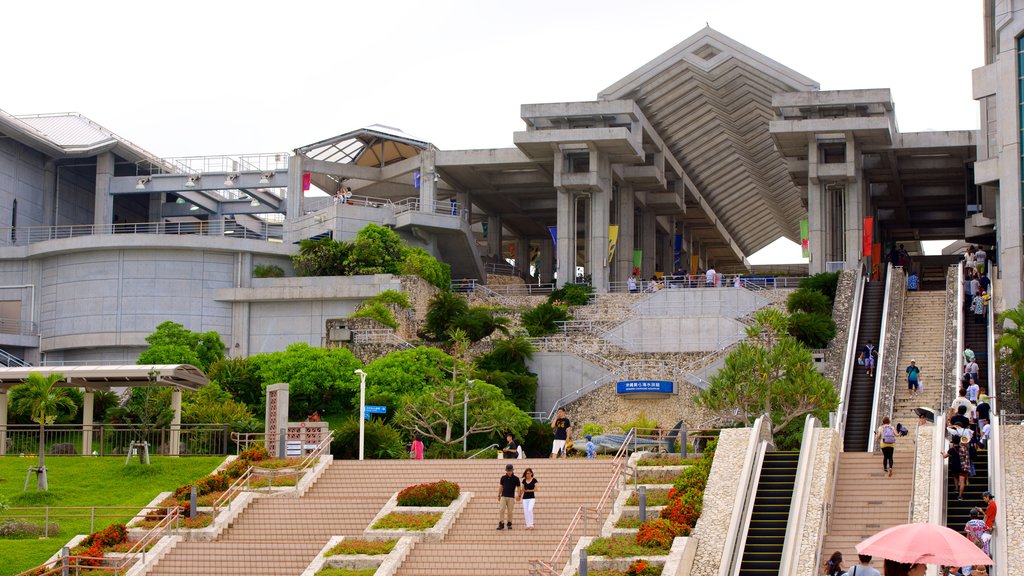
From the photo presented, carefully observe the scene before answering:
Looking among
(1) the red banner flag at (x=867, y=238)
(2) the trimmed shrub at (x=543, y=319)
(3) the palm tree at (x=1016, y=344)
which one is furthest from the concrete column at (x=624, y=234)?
(3) the palm tree at (x=1016, y=344)

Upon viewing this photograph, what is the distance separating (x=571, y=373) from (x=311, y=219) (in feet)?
63.0

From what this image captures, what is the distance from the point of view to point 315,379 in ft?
166

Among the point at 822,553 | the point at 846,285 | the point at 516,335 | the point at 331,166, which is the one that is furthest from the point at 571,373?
the point at 822,553

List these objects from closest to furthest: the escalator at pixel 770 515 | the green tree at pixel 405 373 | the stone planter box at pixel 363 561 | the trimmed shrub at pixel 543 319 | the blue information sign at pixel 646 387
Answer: the escalator at pixel 770 515 → the stone planter box at pixel 363 561 → the green tree at pixel 405 373 → the blue information sign at pixel 646 387 → the trimmed shrub at pixel 543 319

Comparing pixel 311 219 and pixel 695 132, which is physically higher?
pixel 695 132

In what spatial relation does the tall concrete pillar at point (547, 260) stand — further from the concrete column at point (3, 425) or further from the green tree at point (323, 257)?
the concrete column at point (3, 425)

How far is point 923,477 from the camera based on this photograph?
90.8 ft

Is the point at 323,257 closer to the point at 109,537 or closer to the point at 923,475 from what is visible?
the point at 109,537

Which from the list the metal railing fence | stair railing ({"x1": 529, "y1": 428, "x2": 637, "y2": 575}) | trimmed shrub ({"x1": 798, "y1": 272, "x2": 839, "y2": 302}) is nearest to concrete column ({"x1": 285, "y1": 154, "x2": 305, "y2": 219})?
trimmed shrub ({"x1": 798, "y1": 272, "x2": 839, "y2": 302})

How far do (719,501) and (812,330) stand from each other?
2409 centimetres

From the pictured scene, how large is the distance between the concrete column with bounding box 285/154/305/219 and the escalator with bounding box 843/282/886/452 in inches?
1073

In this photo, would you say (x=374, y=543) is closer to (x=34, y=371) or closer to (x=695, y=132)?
(x=34, y=371)

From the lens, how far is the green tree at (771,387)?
36969 mm

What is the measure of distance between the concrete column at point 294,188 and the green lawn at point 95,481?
3079 centimetres
